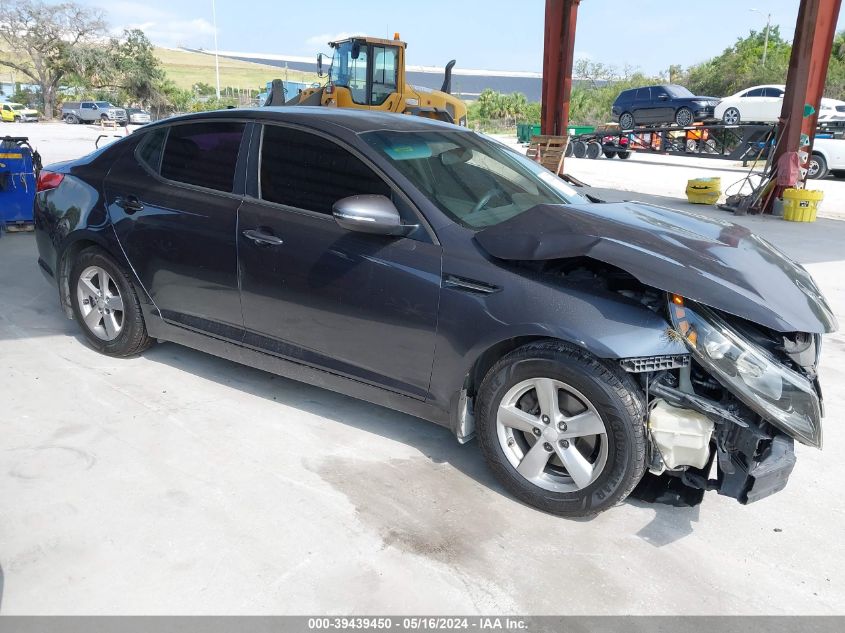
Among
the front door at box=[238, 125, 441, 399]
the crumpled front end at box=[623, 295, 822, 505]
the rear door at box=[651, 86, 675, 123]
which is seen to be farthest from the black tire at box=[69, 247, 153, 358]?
the rear door at box=[651, 86, 675, 123]

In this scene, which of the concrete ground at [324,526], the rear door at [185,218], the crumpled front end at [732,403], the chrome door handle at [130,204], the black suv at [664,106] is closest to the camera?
the concrete ground at [324,526]

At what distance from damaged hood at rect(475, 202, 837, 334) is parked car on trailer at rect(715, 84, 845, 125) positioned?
2191cm

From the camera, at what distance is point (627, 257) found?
111 inches

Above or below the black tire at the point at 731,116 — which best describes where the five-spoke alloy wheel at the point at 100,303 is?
below

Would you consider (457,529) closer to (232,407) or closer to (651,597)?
(651,597)

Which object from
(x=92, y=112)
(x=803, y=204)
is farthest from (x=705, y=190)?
(x=92, y=112)

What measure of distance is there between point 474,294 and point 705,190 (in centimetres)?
1214

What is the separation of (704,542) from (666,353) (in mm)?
856

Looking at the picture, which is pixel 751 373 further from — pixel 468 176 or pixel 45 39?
pixel 45 39

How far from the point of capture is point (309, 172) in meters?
3.63

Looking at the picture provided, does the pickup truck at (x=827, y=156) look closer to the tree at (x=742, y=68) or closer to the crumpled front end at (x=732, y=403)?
the crumpled front end at (x=732, y=403)

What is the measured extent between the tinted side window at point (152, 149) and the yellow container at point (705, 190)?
465 inches

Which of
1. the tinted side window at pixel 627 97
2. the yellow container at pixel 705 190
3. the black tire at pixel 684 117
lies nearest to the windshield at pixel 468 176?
the yellow container at pixel 705 190

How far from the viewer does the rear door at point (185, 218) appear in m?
3.86
